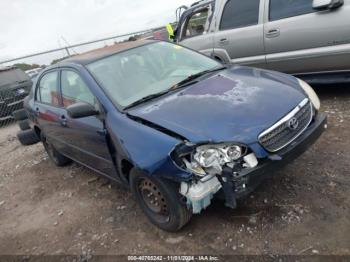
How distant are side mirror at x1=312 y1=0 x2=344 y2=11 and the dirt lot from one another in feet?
4.66

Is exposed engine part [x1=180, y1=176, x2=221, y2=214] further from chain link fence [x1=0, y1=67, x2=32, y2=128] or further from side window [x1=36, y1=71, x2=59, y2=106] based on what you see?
chain link fence [x1=0, y1=67, x2=32, y2=128]

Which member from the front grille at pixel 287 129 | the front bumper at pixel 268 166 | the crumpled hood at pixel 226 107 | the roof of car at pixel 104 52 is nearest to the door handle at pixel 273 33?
the crumpled hood at pixel 226 107

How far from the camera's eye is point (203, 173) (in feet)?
9.33

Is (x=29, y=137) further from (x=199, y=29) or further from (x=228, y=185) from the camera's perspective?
(x=228, y=185)

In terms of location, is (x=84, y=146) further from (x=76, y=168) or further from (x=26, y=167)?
(x=26, y=167)

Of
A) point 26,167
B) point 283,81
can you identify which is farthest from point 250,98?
point 26,167

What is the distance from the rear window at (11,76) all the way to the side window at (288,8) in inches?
320

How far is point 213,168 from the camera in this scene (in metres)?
2.84

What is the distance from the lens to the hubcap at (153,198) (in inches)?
128

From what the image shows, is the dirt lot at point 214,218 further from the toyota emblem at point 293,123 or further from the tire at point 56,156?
the toyota emblem at point 293,123

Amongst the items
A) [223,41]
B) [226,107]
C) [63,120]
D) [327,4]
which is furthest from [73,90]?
[327,4]

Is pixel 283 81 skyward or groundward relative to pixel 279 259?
skyward

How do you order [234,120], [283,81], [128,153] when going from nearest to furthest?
[234,120]
[128,153]
[283,81]

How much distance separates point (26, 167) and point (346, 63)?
5425 mm
